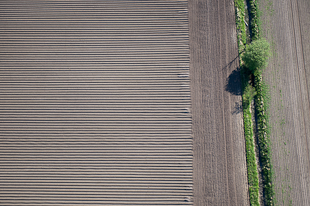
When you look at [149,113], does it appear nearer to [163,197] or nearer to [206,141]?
[206,141]

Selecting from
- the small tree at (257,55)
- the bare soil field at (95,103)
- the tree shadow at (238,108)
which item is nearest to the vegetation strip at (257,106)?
the small tree at (257,55)

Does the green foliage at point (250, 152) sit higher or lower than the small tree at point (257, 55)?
lower

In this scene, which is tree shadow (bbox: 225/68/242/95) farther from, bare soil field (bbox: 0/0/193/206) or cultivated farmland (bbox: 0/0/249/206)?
bare soil field (bbox: 0/0/193/206)

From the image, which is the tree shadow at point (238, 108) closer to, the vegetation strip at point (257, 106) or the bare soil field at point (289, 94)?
the vegetation strip at point (257, 106)

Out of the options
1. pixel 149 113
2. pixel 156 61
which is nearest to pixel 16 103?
pixel 149 113

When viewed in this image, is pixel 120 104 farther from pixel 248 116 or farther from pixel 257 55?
pixel 257 55
